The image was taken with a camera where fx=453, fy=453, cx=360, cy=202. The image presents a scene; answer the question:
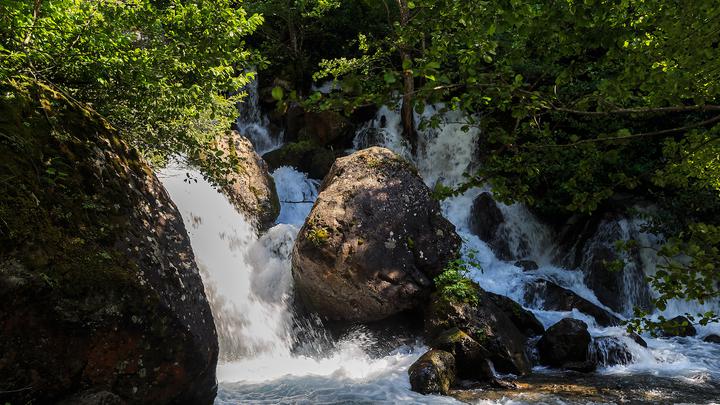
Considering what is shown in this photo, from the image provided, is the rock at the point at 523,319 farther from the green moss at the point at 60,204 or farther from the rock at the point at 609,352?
the green moss at the point at 60,204

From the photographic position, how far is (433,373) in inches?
311

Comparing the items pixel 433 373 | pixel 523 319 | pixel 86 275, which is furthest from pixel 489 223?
pixel 86 275

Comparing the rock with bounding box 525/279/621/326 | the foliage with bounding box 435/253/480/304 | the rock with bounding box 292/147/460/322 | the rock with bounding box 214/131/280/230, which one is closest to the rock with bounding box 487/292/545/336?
the foliage with bounding box 435/253/480/304

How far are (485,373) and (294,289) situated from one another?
4.83 meters

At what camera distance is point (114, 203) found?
4980mm

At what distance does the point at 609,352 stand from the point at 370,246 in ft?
18.7

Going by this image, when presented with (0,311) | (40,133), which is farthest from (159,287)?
(40,133)

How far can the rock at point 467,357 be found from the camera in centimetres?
862

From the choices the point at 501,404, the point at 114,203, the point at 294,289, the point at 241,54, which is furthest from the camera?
the point at 294,289

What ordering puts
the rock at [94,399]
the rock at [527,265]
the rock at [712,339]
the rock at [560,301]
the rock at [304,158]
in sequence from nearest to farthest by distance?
the rock at [94,399] → the rock at [712,339] → the rock at [560,301] → the rock at [527,265] → the rock at [304,158]

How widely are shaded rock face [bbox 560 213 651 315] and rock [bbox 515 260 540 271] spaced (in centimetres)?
124

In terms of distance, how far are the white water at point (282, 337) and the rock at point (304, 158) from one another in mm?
5717

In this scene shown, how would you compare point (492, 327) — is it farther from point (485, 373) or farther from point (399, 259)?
point (399, 259)

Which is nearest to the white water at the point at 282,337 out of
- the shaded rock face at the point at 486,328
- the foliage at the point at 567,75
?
the shaded rock face at the point at 486,328
